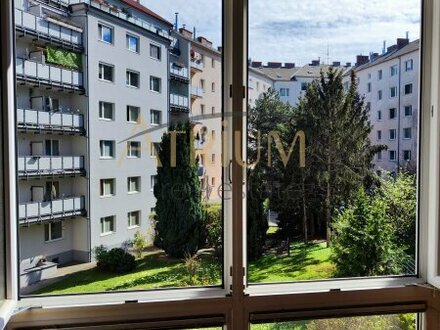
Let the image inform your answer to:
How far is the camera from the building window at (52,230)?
6.59ft

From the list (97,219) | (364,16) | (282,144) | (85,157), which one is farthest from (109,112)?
(364,16)

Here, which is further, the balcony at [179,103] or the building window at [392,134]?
the building window at [392,134]

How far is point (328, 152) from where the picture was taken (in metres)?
2.21

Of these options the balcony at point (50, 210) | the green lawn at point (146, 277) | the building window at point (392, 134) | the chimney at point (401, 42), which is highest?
the chimney at point (401, 42)

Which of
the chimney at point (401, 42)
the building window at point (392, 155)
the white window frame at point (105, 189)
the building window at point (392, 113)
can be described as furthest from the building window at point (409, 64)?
the white window frame at point (105, 189)

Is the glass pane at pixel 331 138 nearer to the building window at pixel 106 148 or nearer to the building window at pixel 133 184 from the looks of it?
the building window at pixel 133 184

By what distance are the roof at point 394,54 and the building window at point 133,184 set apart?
1379 mm

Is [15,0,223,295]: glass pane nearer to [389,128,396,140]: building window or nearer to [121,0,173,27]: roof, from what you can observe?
[121,0,173,27]: roof

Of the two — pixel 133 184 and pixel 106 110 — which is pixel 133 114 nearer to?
pixel 106 110

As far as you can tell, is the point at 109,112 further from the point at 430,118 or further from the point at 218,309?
the point at 430,118

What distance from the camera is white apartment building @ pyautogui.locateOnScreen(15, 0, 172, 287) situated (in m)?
1.95

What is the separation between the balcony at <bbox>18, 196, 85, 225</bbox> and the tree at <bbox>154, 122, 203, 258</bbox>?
16.2 inches

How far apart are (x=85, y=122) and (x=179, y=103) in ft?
1.64

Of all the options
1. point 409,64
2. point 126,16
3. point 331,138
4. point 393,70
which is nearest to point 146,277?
point 331,138
